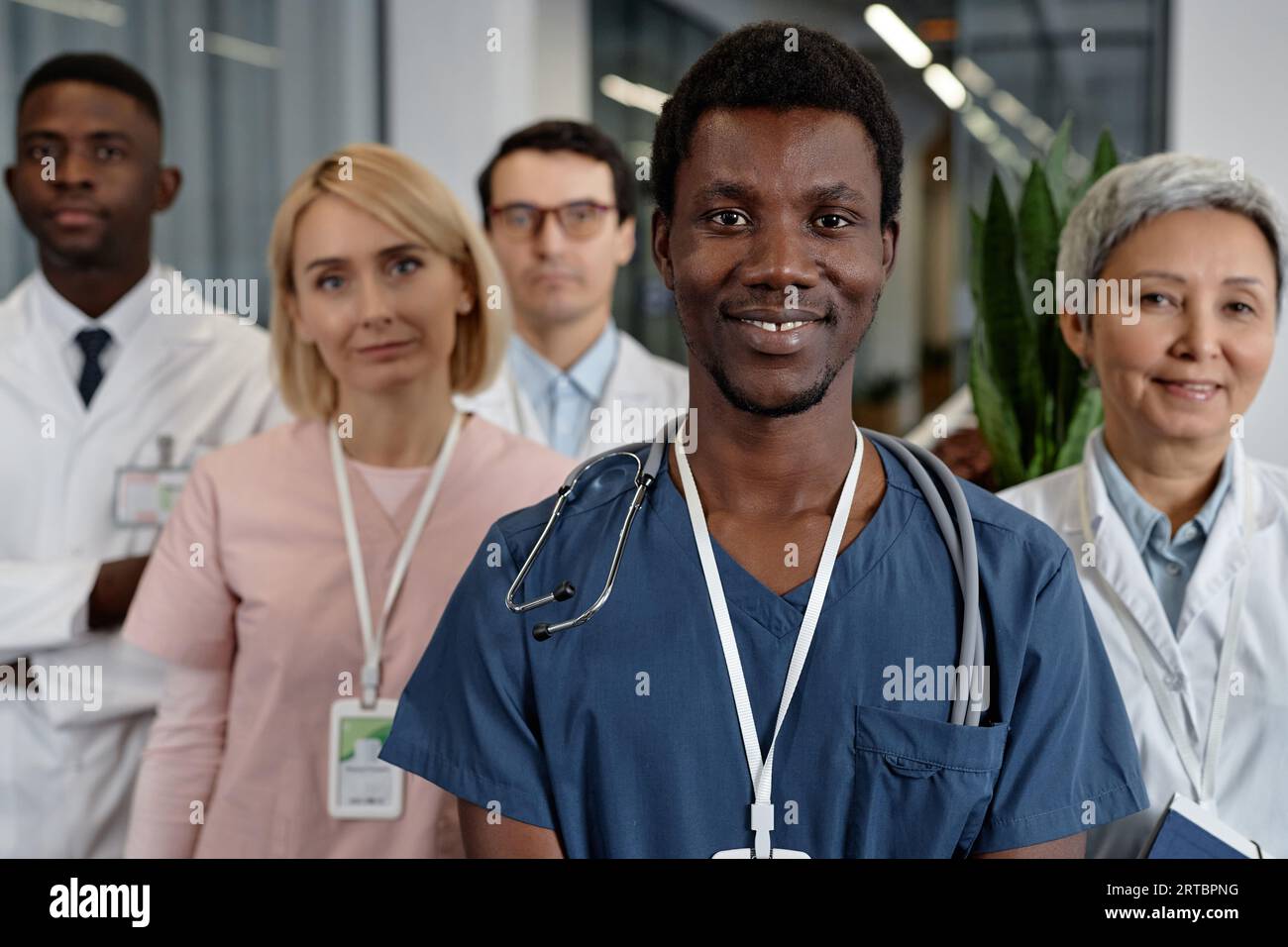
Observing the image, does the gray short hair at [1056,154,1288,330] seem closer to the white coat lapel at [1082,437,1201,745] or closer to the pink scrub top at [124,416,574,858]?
the white coat lapel at [1082,437,1201,745]

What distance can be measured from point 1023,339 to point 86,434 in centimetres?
170

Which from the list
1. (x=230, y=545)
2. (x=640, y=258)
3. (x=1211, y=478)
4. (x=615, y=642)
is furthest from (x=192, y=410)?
(x=640, y=258)

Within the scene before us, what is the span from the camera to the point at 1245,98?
235 centimetres

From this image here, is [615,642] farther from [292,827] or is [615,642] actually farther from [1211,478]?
[1211,478]

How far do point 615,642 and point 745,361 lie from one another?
0.32m

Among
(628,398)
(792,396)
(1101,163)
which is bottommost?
(792,396)

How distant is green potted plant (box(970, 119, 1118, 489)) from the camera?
2096mm

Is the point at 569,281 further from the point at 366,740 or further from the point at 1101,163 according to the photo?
the point at 366,740

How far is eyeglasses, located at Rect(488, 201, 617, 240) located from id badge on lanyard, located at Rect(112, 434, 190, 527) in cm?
82

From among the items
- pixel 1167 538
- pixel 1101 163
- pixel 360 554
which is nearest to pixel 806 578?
pixel 1167 538

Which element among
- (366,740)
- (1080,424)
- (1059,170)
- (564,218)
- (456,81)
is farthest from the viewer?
(456,81)

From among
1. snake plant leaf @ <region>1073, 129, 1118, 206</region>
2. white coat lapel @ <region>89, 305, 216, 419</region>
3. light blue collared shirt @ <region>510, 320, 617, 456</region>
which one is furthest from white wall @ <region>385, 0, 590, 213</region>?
snake plant leaf @ <region>1073, 129, 1118, 206</region>

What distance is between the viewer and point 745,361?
3.95 ft

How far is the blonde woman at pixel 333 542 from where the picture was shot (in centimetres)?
171
